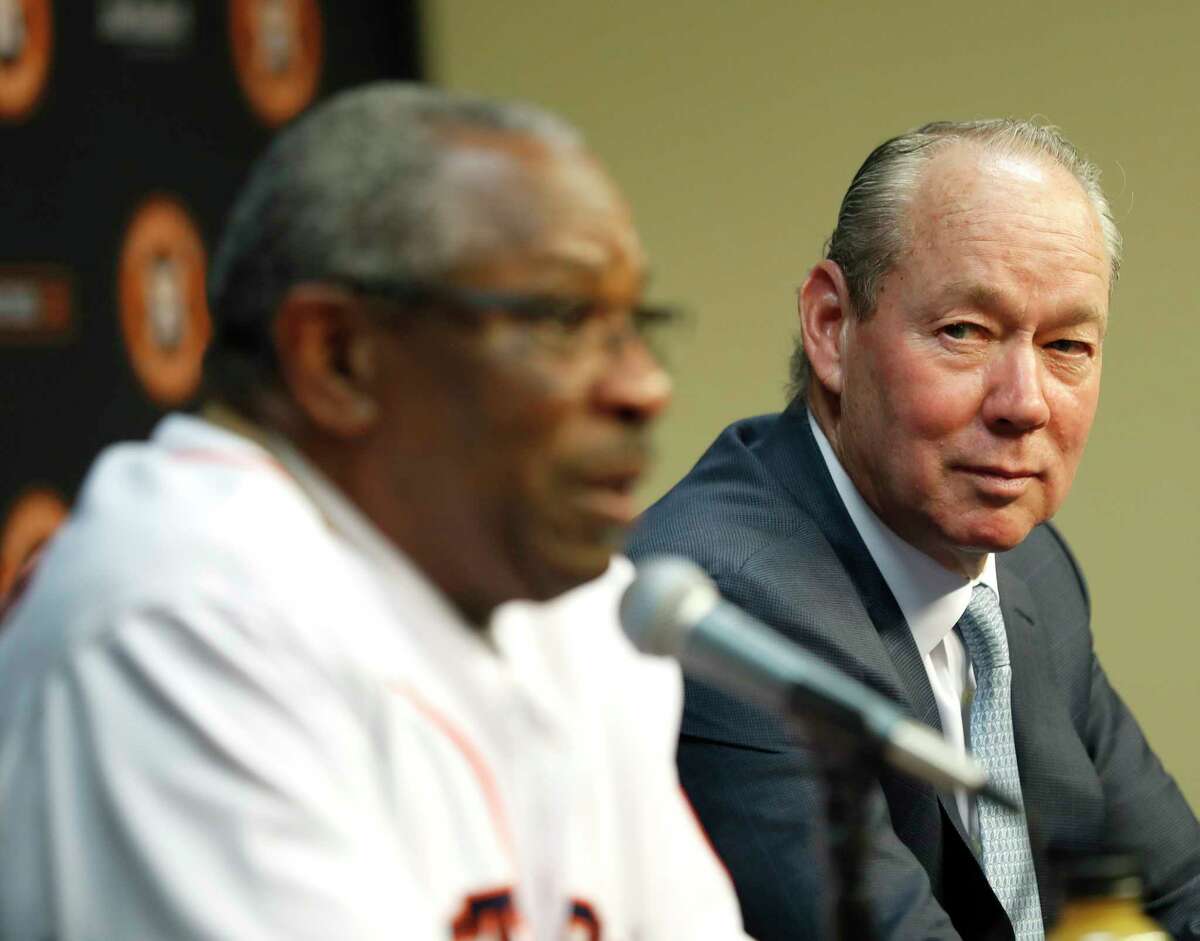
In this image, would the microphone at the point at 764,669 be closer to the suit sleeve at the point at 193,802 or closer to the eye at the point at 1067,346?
the suit sleeve at the point at 193,802

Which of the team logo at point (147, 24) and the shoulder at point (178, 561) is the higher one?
the team logo at point (147, 24)

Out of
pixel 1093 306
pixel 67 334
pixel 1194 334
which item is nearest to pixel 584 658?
pixel 1093 306

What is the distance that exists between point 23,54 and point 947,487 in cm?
166

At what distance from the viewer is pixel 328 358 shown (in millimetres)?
1234

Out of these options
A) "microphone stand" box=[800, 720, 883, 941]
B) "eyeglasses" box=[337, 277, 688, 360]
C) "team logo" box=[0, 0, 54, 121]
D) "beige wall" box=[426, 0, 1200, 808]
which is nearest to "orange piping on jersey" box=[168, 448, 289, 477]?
"eyeglasses" box=[337, 277, 688, 360]

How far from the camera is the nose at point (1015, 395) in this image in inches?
88.4

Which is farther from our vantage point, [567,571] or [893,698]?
[893,698]

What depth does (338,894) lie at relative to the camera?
1086 millimetres

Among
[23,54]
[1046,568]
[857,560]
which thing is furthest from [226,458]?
[23,54]

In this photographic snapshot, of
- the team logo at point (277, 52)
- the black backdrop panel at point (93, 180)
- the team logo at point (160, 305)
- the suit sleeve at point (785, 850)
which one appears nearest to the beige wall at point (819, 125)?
the team logo at point (277, 52)

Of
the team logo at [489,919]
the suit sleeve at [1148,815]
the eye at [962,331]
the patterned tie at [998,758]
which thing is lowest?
the suit sleeve at [1148,815]

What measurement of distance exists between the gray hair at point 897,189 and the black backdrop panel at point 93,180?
1.32 meters

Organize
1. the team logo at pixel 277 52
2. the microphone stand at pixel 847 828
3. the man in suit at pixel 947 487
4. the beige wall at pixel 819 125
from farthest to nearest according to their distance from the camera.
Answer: the beige wall at pixel 819 125
the team logo at pixel 277 52
the man in suit at pixel 947 487
the microphone stand at pixel 847 828

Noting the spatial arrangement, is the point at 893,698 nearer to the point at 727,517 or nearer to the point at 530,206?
the point at 727,517
